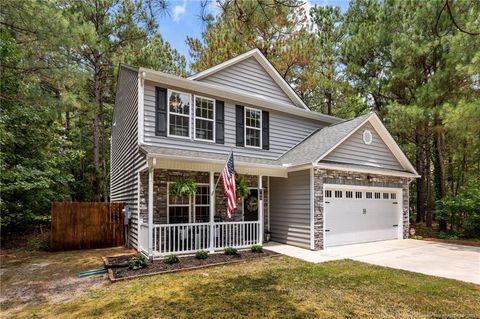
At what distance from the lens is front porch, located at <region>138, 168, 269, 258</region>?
8153 mm

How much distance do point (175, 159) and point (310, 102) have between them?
1654 centimetres

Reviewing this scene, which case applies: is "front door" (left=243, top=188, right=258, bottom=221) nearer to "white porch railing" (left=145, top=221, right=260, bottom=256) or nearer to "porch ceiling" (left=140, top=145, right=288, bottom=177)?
"white porch railing" (left=145, top=221, right=260, bottom=256)

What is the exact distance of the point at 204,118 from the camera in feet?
33.6

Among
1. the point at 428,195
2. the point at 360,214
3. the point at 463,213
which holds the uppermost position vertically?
the point at 428,195

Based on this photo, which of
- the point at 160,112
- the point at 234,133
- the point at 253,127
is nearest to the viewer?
the point at 160,112

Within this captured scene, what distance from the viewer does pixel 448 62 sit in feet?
38.1

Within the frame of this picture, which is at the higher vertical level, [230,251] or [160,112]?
[160,112]

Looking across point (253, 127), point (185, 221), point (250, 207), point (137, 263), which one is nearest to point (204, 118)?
point (253, 127)

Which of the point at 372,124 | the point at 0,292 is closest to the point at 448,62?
the point at 372,124

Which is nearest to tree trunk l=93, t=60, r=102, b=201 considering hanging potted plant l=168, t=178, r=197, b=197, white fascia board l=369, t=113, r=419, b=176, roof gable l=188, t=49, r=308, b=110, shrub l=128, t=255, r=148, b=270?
roof gable l=188, t=49, r=308, b=110

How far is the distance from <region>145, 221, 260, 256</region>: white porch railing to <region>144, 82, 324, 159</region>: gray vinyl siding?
2619mm

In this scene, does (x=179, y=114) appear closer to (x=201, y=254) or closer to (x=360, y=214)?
(x=201, y=254)

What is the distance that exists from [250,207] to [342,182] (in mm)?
3425

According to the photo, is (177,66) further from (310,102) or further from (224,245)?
(224,245)
